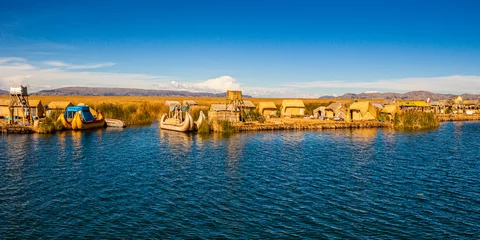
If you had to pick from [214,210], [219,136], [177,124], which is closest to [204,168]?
[214,210]

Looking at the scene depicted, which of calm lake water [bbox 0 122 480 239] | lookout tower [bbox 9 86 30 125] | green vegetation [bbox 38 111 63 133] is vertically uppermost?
lookout tower [bbox 9 86 30 125]

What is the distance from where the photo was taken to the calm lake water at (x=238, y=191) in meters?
17.5

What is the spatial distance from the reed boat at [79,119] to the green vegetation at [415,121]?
4920cm

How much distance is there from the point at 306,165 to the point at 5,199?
21.0 meters

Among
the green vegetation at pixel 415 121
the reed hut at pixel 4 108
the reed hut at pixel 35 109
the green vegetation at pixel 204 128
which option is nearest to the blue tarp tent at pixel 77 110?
the reed hut at pixel 35 109

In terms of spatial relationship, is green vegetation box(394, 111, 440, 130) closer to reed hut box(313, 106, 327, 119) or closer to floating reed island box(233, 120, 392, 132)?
floating reed island box(233, 120, 392, 132)

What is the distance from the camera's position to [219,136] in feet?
168

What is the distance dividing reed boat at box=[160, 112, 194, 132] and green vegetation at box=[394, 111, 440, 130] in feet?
115

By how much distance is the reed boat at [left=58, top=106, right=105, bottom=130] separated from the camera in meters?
56.5

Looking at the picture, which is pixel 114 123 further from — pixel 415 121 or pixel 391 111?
pixel 391 111

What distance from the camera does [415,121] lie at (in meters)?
64.1

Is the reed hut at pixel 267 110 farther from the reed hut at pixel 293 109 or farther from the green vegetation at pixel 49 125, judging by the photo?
the green vegetation at pixel 49 125

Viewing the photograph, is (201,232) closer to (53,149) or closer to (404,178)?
(404,178)

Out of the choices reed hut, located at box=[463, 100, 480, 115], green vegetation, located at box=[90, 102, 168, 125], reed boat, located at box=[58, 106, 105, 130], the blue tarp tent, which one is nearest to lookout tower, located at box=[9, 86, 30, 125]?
reed boat, located at box=[58, 106, 105, 130]
